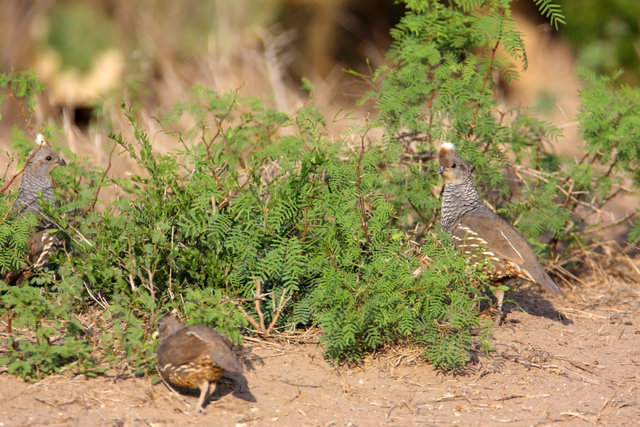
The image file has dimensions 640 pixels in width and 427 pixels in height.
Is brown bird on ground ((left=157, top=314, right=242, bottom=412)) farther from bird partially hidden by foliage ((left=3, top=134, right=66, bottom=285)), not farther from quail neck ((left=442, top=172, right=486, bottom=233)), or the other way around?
quail neck ((left=442, top=172, right=486, bottom=233))

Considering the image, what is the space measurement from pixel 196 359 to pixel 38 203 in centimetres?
232

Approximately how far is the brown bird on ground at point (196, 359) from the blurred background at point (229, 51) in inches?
146

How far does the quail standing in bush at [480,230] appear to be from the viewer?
5090 millimetres

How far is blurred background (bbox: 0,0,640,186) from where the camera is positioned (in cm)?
909

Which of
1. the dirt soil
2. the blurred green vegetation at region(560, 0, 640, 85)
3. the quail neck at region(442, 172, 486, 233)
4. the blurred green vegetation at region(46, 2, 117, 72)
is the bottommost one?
the dirt soil

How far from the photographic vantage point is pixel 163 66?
984 cm

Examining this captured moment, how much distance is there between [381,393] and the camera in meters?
4.09

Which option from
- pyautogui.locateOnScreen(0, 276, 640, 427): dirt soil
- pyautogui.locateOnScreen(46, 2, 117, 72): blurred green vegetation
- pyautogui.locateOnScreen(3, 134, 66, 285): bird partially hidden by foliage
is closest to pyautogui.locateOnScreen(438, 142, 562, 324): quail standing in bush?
pyautogui.locateOnScreen(0, 276, 640, 427): dirt soil

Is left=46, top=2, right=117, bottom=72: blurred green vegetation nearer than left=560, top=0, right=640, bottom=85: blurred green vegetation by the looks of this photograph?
No

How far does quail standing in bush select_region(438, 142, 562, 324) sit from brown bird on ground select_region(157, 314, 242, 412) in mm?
2137

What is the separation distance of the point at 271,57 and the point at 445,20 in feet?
13.7

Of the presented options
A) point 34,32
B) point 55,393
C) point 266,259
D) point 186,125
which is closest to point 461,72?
point 266,259

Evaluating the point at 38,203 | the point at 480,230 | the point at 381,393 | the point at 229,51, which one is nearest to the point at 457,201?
the point at 480,230

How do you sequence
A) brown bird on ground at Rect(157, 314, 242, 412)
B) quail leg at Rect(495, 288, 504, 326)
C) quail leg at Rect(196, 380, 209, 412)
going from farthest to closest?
quail leg at Rect(495, 288, 504, 326)
quail leg at Rect(196, 380, 209, 412)
brown bird on ground at Rect(157, 314, 242, 412)
